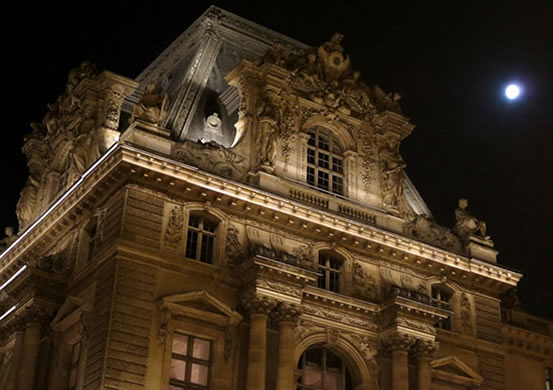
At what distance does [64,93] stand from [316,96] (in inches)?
413

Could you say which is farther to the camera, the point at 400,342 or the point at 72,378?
the point at 400,342

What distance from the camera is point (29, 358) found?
118ft

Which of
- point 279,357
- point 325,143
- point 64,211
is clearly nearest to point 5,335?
point 64,211

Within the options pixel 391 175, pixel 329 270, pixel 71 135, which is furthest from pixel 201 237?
pixel 391 175

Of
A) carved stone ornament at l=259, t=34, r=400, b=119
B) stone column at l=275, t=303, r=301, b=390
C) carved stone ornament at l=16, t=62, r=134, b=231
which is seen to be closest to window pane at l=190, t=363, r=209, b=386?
stone column at l=275, t=303, r=301, b=390

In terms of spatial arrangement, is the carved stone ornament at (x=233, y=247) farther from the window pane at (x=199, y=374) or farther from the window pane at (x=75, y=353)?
the window pane at (x=75, y=353)

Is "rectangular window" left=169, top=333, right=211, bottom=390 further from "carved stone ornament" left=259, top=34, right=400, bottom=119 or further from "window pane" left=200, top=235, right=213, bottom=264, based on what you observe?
"carved stone ornament" left=259, top=34, right=400, bottom=119

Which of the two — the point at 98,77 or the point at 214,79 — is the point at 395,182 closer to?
the point at 214,79

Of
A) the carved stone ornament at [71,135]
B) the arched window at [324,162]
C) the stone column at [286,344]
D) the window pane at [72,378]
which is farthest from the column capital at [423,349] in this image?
the carved stone ornament at [71,135]

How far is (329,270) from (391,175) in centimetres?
558

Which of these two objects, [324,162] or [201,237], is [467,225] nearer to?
[324,162]

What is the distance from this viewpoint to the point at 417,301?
124 feet

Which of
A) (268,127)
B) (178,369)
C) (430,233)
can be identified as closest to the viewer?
(178,369)

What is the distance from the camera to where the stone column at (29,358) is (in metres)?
35.5
